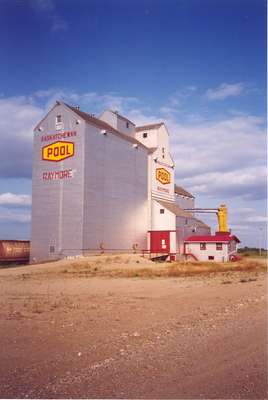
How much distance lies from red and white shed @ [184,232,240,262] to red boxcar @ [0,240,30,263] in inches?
695

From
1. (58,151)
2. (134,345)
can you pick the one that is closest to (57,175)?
(58,151)

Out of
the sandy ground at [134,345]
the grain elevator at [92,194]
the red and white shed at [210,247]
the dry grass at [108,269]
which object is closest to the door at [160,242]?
the grain elevator at [92,194]

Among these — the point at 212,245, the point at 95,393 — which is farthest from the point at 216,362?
the point at 212,245

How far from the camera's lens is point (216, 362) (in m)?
7.80

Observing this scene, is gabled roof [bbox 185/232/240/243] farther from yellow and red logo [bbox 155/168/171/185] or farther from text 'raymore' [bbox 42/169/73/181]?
text 'raymore' [bbox 42/169/73/181]

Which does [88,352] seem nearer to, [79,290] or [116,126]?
[79,290]

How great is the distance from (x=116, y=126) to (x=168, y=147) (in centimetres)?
970

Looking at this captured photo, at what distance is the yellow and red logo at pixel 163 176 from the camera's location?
55.3 meters

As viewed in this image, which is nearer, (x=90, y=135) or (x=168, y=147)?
(x=90, y=135)

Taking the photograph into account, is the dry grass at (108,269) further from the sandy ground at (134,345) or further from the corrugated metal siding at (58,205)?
the sandy ground at (134,345)

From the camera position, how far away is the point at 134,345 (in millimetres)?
9375

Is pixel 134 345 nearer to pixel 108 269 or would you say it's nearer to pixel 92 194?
pixel 108 269

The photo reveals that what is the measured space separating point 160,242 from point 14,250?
54.0ft

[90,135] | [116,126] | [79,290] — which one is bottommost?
[79,290]
